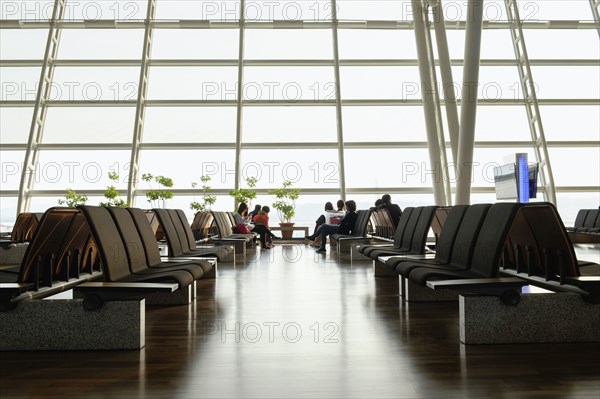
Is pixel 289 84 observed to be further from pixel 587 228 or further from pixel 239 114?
pixel 587 228

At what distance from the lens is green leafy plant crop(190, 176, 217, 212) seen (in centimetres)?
1184

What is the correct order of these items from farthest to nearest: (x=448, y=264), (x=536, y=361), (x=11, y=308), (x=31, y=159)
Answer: (x=31, y=159), (x=448, y=264), (x=11, y=308), (x=536, y=361)

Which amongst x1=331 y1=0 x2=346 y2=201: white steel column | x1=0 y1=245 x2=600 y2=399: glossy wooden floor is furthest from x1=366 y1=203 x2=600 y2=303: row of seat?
x1=331 y1=0 x2=346 y2=201: white steel column

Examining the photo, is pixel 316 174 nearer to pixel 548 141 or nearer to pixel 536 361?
pixel 548 141

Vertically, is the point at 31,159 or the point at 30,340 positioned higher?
the point at 31,159

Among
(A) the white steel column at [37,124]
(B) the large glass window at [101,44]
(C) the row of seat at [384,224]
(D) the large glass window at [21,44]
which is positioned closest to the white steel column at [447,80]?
(C) the row of seat at [384,224]

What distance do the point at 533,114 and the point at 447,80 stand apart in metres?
2.26

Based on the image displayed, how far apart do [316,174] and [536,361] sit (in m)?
9.71

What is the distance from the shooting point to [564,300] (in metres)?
2.94

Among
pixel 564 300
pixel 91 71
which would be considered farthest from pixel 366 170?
pixel 564 300

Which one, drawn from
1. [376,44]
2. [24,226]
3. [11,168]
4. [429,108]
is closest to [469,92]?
[429,108]

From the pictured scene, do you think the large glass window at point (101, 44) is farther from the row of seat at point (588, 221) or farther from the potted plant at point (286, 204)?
the row of seat at point (588, 221)

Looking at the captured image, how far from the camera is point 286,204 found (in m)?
12.5

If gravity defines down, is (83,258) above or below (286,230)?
below
